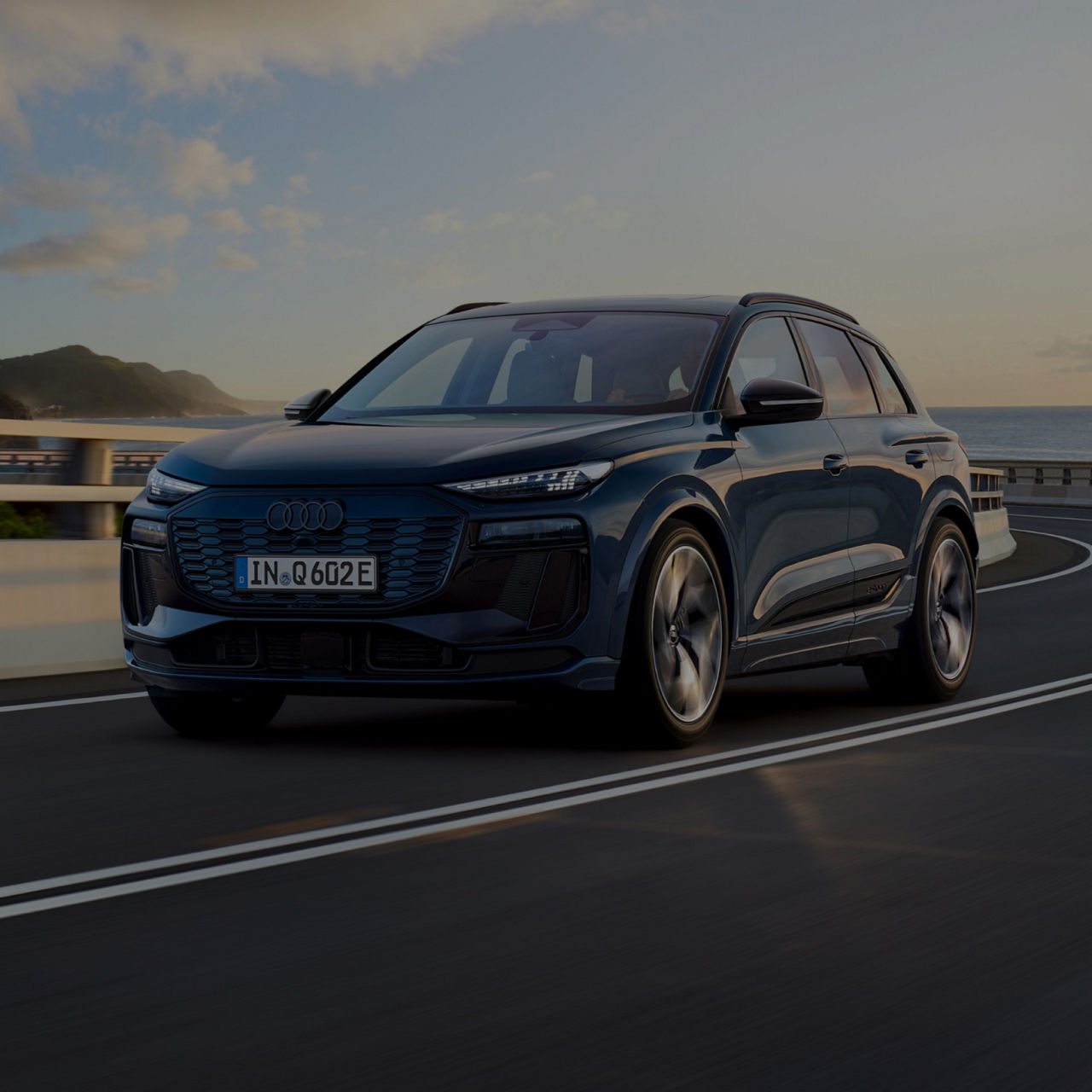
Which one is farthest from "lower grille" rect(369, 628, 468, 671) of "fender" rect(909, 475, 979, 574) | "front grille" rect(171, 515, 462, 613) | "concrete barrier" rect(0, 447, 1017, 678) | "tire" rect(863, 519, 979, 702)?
"concrete barrier" rect(0, 447, 1017, 678)

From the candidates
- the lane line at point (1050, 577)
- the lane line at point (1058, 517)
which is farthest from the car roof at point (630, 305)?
the lane line at point (1058, 517)

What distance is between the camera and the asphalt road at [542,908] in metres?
3.82

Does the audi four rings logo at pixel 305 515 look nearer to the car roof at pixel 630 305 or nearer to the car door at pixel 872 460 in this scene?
the car roof at pixel 630 305

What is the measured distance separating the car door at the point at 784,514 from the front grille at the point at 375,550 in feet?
4.73

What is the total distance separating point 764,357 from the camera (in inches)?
349

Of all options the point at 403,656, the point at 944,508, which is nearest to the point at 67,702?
the point at 403,656

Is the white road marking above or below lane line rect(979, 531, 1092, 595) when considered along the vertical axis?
above

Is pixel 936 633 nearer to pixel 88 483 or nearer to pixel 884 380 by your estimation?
pixel 884 380

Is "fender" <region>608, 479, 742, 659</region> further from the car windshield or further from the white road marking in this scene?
the white road marking

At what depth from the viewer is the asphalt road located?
382 cm

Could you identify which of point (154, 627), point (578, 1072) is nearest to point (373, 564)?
point (154, 627)

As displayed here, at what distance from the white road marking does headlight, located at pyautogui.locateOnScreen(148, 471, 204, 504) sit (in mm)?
1932

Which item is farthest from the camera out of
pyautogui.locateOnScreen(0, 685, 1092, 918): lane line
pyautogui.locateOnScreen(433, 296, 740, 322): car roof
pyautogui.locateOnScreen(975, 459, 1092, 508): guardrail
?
pyautogui.locateOnScreen(975, 459, 1092, 508): guardrail

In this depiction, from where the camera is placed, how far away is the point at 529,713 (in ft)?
29.2
